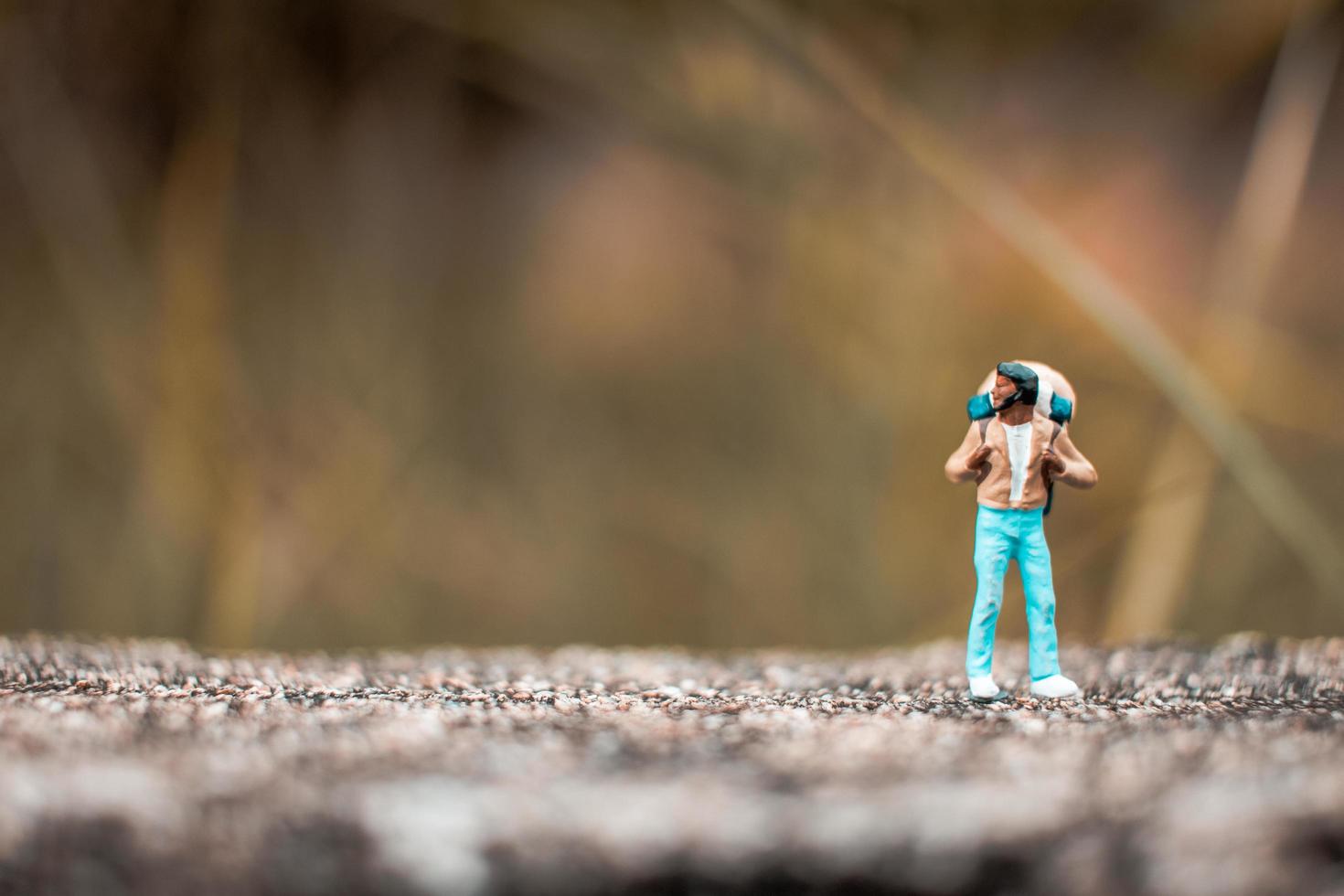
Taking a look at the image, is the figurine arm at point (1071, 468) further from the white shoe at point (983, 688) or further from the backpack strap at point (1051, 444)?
the white shoe at point (983, 688)

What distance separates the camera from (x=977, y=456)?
1.24 meters

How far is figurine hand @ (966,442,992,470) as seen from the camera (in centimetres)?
124

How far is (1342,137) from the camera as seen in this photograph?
1.95 meters

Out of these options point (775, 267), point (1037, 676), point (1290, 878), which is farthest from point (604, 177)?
point (1290, 878)

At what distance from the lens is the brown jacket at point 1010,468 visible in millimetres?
1231

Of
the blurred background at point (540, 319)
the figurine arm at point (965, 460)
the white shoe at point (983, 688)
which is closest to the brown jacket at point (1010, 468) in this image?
the figurine arm at point (965, 460)

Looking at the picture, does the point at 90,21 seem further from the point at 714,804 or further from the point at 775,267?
the point at 714,804

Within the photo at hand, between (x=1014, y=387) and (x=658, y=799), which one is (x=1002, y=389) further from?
(x=658, y=799)

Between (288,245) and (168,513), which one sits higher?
(288,245)

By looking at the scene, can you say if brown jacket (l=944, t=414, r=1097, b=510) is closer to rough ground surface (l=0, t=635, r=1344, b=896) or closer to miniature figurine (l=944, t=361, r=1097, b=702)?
miniature figurine (l=944, t=361, r=1097, b=702)

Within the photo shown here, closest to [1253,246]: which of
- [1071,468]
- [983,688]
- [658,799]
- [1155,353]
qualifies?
[1155,353]

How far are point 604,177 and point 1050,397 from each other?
3.97 feet

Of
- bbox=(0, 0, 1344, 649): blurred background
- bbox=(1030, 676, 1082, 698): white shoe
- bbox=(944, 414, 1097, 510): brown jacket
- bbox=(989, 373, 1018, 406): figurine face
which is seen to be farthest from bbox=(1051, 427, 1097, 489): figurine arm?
bbox=(0, 0, 1344, 649): blurred background

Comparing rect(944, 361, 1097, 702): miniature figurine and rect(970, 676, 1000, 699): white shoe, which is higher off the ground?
rect(944, 361, 1097, 702): miniature figurine
